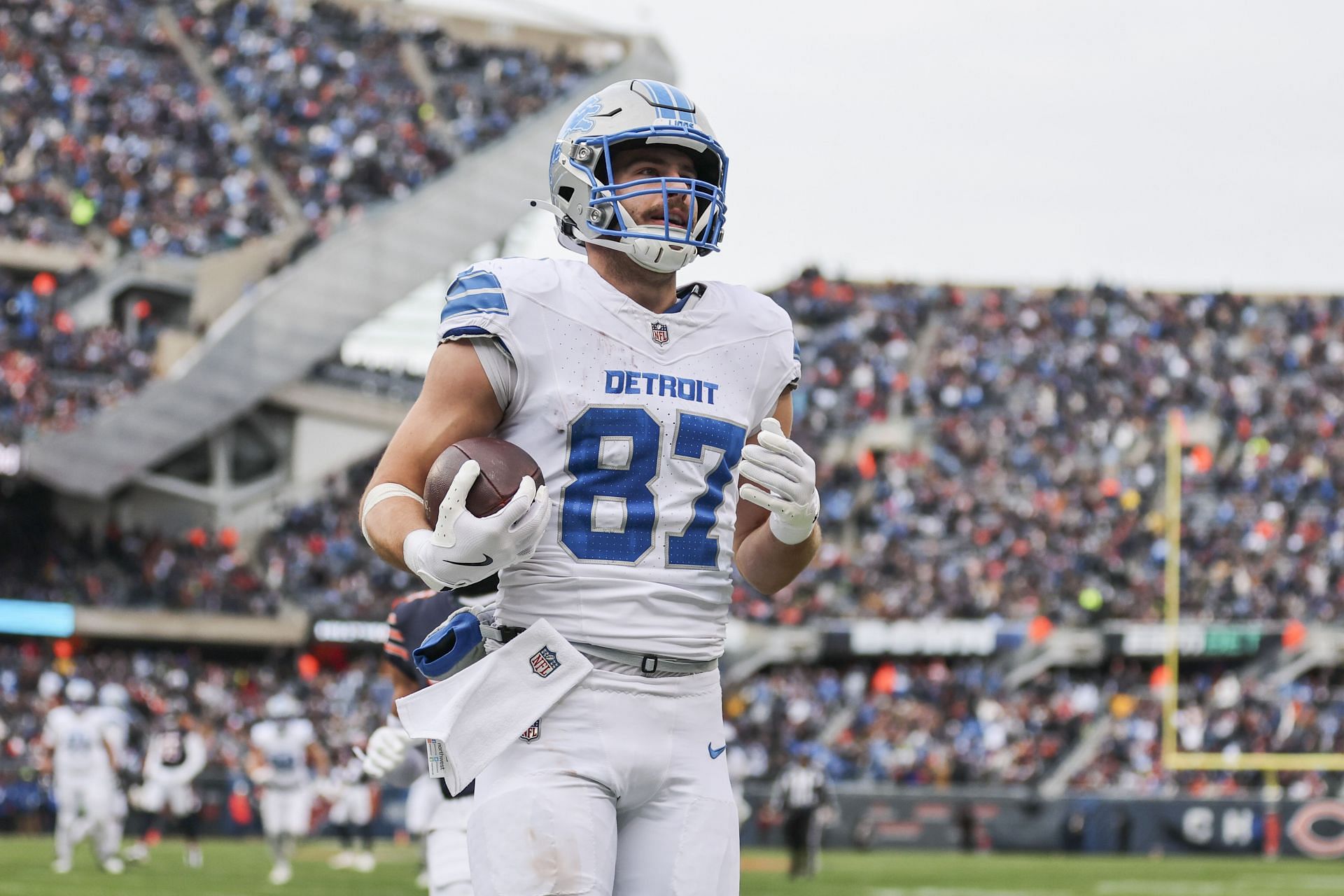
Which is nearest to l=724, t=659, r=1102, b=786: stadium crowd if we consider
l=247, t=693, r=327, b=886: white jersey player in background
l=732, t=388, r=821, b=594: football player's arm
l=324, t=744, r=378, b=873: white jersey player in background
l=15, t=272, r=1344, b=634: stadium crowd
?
l=15, t=272, r=1344, b=634: stadium crowd

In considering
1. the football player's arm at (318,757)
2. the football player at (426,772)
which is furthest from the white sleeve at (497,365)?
the football player's arm at (318,757)

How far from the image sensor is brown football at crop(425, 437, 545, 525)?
134 inches

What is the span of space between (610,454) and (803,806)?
15715mm

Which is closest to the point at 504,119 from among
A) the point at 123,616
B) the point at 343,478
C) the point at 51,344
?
the point at 343,478

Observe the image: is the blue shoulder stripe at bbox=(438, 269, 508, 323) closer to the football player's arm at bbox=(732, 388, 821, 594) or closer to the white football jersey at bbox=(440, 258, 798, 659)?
the white football jersey at bbox=(440, 258, 798, 659)

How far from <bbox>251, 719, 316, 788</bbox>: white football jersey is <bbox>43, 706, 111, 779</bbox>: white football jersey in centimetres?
137

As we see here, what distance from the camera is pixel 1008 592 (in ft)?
101

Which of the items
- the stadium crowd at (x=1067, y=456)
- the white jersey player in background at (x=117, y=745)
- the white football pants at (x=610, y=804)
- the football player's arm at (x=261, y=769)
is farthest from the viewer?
the stadium crowd at (x=1067, y=456)

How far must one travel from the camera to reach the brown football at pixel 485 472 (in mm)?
3398

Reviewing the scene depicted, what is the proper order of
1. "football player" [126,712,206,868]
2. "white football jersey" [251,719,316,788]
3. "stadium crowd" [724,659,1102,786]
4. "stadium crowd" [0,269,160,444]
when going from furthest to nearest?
"stadium crowd" [0,269,160,444] < "stadium crowd" [724,659,1102,786] < "football player" [126,712,206,868] < "white football jersey" [251,719,316,788]

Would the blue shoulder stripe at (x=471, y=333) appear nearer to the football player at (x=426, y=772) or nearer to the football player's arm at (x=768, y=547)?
the football player's arm at (x=768, y=547)

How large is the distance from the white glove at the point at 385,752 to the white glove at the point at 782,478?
9.05 ft

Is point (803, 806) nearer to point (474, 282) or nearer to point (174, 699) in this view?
point (174, 699)

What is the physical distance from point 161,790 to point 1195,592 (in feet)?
57.0
